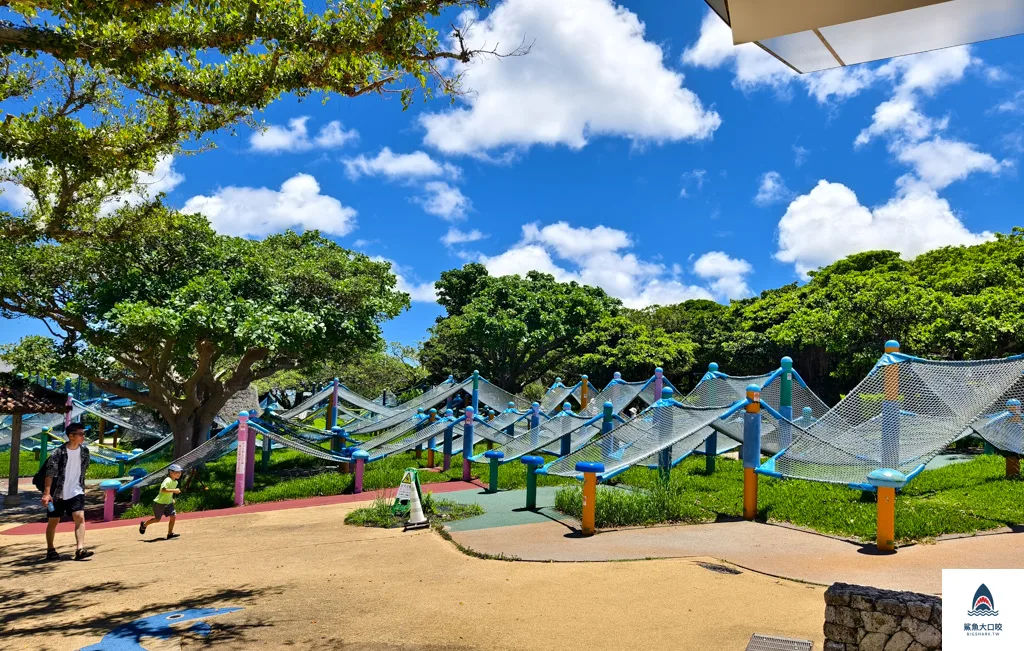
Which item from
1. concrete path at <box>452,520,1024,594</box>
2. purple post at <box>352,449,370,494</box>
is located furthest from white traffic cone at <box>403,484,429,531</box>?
purple post at <box>352,449,370,494</box>

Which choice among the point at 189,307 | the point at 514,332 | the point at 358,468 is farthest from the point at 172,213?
the point at 514,332

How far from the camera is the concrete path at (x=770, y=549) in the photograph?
626 centimetres

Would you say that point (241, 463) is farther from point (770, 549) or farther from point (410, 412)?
point (770, 549)

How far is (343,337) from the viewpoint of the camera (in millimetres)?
14406

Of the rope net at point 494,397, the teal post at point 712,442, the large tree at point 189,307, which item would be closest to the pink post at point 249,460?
the large tree at point 189,307

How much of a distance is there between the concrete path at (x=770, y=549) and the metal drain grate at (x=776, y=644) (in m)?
1.82

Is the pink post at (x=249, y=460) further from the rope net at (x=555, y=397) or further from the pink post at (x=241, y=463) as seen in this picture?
the rope net at (x=555, y=397)

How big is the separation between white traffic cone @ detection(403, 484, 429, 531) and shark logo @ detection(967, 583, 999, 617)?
6.87 metres

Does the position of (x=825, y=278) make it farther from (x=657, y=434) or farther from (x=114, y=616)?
(x=114, y=616)

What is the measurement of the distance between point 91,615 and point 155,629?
85 centimetres

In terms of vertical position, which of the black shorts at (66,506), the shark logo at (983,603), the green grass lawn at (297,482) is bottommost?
the green grass lawn at (297,482)

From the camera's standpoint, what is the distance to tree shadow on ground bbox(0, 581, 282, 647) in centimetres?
514

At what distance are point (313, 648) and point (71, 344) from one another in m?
Result: 11.7

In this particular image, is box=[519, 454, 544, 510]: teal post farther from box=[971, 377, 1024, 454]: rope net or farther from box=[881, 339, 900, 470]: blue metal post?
box=[971, 377, 1024, 454]: rope net
